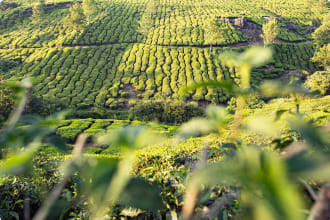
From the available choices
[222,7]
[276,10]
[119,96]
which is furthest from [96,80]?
[276,10]

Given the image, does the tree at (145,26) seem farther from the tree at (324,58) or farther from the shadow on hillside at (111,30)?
the tree at (324,58)

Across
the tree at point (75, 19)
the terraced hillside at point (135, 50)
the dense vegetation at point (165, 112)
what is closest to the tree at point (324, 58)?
the dense vegetation at point (165, 112)

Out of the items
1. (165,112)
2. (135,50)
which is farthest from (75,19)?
(165,112)

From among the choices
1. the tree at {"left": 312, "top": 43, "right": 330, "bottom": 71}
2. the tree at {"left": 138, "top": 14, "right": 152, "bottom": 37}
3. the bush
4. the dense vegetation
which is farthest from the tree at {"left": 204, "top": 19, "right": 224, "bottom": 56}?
the bush

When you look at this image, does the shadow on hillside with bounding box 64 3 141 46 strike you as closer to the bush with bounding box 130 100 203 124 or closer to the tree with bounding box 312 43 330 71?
the bush with bounding box 130 100 203 124

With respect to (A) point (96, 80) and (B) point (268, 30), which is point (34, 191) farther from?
(B) point (268, 30)
